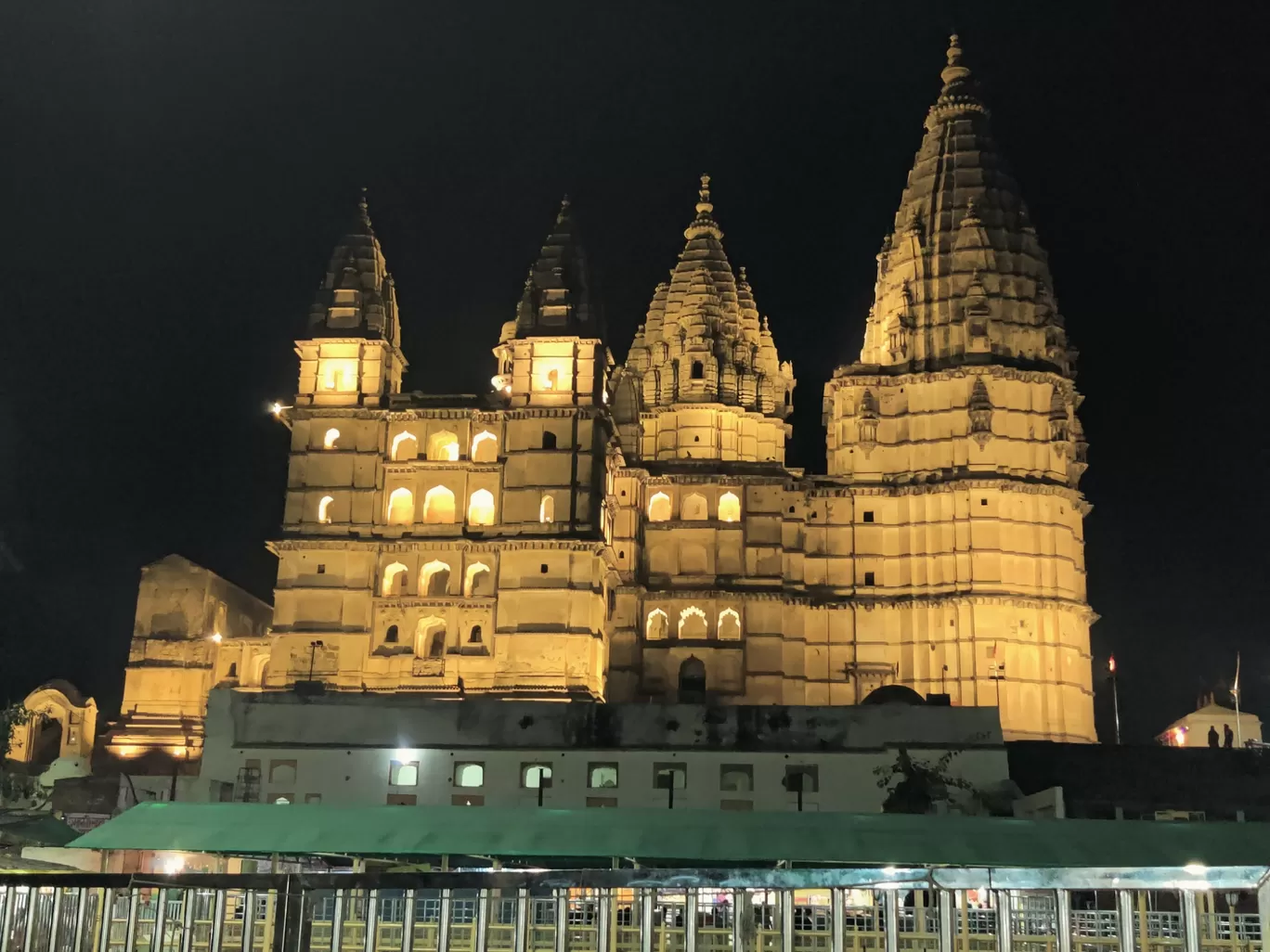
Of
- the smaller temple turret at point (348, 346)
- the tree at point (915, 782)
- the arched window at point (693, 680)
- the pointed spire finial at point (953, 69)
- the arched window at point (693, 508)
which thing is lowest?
the tree at point (915, 782)

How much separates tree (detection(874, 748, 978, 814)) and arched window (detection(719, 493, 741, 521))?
60.2 feet

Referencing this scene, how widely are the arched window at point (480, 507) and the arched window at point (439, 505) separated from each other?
29.4 inches

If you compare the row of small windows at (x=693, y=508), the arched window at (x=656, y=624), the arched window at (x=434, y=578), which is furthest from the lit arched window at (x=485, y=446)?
the arched window at (x=656, y=624)

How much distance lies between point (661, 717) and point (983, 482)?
1966cm

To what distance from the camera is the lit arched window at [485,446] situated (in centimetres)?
5581

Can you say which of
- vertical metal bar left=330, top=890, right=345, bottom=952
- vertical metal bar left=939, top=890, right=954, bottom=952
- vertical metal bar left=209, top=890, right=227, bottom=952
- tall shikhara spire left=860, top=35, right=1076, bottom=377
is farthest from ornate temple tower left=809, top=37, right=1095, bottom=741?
vertical metal bar left=209, top=890, right=227, bottom=952

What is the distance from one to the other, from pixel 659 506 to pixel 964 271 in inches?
599

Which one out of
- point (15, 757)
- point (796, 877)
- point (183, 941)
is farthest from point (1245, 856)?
point (15, 757)

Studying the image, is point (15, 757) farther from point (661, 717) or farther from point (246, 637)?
point (661, 717)

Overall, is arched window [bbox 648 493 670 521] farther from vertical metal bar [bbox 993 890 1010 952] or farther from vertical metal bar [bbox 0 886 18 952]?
vertical metal bar [bbox 993 890 1010 952]

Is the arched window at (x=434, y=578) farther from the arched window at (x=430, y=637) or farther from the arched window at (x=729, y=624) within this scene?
the arched window at (x=729, y=624)

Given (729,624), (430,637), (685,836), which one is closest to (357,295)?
(430,637)

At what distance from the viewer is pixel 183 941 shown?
1656 centimetres

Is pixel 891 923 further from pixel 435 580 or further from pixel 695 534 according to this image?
pixel 695 534
